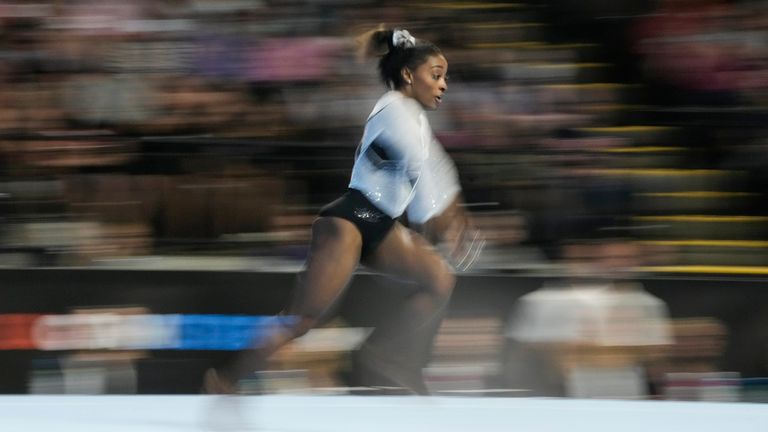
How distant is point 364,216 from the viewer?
14.1ft

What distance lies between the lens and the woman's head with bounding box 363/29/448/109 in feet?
14.9

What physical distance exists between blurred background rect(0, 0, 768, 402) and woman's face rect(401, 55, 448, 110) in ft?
4.36

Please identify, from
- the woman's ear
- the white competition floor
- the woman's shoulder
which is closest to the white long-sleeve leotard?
the woman's shoulder

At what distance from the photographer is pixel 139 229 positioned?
6.17 metres

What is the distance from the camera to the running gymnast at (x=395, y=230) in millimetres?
4281

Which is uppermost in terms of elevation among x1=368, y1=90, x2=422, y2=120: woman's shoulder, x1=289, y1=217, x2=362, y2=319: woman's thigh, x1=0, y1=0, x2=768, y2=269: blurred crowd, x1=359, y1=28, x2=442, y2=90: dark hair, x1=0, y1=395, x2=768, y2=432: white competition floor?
A: x1=0, y1=0, x2=768, y2=269: blurred crowd

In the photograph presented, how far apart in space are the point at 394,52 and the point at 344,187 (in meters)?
1.69

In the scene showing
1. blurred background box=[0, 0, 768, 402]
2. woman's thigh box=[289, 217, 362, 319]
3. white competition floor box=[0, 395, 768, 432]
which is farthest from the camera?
blurred background box=[0, 0, 768, 402]

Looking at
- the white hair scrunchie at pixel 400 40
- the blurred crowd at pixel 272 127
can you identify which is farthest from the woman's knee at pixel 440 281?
the blurred crowd at pixel 272 127

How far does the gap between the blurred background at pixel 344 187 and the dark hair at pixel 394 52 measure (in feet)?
4.42

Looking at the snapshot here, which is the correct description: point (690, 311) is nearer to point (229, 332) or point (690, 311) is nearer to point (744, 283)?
point (744, 283)

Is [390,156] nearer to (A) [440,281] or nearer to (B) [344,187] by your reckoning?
(A) [440,281]

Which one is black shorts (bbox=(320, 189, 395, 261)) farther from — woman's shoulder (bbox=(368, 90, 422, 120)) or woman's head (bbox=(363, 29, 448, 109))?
woman's head (bbox=(363, 29, 448, 109))

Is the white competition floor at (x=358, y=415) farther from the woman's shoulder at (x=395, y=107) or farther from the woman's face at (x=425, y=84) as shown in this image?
the woman's face at (x=425, y=84)
